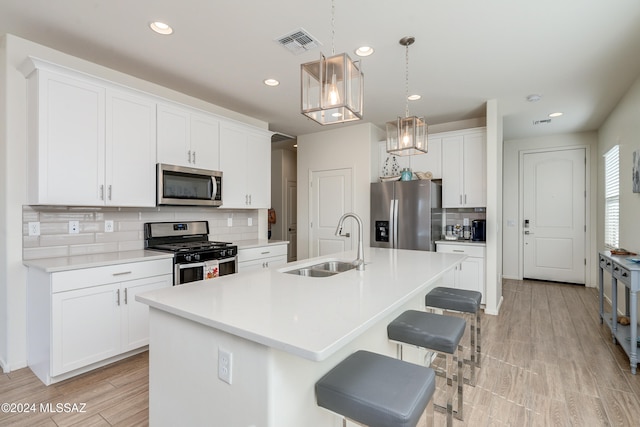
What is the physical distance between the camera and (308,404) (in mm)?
1272

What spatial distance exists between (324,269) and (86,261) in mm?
1819

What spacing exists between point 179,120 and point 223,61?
84 centimetres

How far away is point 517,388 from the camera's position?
7.45 feet

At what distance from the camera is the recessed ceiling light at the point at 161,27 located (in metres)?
2.34

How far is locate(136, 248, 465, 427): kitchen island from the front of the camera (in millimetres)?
1067

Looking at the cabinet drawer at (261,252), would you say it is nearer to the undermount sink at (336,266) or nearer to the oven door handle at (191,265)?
the oven door handle at (191,265)

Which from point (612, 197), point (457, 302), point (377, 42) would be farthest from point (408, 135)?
point (612, 197)

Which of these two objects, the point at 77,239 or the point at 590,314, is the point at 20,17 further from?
the point at 590,314

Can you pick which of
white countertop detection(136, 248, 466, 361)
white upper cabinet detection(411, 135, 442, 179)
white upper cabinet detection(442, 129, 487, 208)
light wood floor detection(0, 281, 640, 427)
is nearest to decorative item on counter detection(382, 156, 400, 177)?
white upper cabinet detection(411, 135, 442, 179)

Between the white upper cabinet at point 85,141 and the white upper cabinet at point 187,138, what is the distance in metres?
0.12

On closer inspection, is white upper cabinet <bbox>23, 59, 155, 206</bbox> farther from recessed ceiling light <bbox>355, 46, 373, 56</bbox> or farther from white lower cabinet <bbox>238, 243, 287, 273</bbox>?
recessed ceiling light <bbox>355, 46, 373, 56</bbox>

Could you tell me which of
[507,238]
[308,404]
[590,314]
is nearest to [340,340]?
[308,404]

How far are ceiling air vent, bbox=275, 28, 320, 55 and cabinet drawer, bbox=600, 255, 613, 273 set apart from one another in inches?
135

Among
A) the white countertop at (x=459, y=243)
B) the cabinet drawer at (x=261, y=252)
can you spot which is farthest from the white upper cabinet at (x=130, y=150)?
the white countertop at (x=459, y=243)
